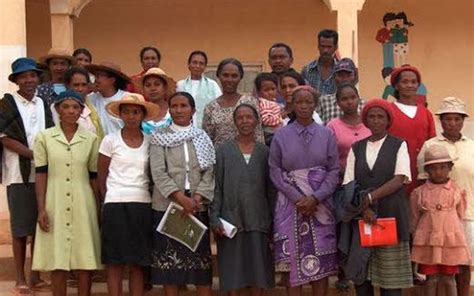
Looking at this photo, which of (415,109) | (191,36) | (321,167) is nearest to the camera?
(321,167)

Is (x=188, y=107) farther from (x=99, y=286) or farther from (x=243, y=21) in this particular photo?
(x=243, y=21)

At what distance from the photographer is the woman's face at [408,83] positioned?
6.35m

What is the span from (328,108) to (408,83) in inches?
28.2

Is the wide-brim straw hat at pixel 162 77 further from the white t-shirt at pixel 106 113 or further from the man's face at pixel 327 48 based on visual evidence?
the man's face at pixel 327 48

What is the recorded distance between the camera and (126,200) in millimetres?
5789

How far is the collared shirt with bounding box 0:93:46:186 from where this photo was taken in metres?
6.24

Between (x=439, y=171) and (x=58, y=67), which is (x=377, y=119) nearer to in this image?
(x=439, y=171)

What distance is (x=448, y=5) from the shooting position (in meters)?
12.6

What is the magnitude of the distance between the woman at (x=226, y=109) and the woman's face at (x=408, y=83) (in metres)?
1.23

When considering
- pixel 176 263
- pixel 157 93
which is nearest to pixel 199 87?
pixel 157 93

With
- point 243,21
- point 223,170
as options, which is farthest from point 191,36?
point 223,170

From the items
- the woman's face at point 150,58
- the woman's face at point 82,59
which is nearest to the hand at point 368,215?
the woman's face at point 150,58

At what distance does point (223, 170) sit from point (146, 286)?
4.31 feet

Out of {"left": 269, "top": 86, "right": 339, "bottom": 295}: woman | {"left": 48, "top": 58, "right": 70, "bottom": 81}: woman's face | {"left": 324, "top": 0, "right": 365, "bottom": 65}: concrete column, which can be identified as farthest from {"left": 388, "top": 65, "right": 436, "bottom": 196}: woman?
{"left": 324, "top": 0, "right": 365, "bottom": 65}: concrete column
